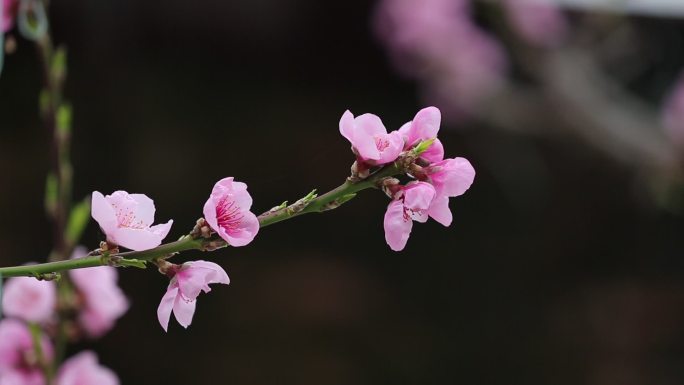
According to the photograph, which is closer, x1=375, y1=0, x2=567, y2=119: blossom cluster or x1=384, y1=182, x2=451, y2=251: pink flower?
x1=384, y1=182, x2=451, y2=251: pink flower

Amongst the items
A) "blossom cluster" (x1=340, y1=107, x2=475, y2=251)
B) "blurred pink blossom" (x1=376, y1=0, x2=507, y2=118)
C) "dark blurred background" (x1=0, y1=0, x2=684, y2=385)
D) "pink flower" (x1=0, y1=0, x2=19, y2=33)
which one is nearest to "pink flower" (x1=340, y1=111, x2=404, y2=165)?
"blossom cluster" (x1=340, y1=107, x2=475, y2=251)

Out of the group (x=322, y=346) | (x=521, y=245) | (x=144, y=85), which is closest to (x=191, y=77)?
(x=144, y=85)

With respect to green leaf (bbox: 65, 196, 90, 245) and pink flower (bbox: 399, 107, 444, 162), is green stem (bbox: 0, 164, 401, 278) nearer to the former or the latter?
pink flower (bbox: 399, 107, 444, 162)

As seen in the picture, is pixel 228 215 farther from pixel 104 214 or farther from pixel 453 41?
pixel 453 41

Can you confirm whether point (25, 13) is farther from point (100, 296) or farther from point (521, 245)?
Result: point (521, 245)

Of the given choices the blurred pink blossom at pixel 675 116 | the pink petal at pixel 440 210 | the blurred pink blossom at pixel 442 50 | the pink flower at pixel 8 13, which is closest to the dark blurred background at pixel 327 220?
the blurred pink blossom at pixel 442 50
